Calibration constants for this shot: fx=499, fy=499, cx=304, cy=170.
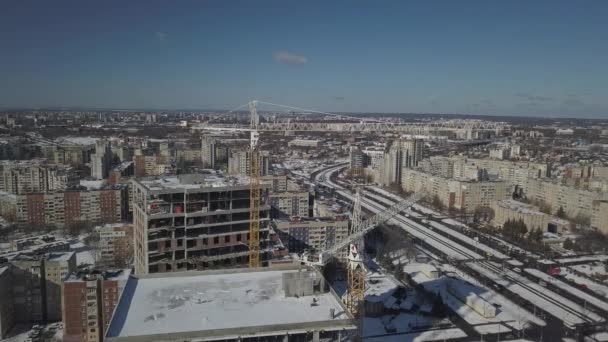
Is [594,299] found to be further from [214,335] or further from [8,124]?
[8,124]

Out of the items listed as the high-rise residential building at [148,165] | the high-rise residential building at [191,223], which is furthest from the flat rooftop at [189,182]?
the high-rise residential building at [148,165]

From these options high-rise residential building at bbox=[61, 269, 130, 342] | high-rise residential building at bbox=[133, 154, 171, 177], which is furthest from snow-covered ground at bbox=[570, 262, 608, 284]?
high-rise residential building at bbox=[133, 154, 171, 177]

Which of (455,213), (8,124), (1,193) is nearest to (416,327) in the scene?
(455,213)

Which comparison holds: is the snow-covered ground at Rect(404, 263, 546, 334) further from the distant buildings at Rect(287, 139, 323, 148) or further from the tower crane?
the distant buildings at Rect(287, 139, 323, 148)

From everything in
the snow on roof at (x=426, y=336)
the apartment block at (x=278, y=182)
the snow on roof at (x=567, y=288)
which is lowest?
the snow on roof at (x=426, y=336)

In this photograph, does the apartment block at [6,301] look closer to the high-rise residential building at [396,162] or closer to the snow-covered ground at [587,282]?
the snow-covered ground at [587,282]
